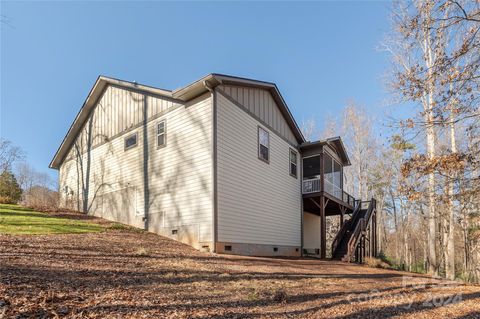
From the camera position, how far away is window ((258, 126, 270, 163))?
14.2 metres

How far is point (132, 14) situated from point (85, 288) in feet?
46.2

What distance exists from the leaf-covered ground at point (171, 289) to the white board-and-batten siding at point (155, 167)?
2.97 meters

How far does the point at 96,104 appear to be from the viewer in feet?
59.6

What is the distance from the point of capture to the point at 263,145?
14516 millimetres

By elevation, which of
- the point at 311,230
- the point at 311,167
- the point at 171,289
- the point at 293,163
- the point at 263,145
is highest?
the point at 263,145

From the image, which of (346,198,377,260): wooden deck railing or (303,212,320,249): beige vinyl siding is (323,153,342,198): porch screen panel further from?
(303,212,320,249): beige vinyl siding

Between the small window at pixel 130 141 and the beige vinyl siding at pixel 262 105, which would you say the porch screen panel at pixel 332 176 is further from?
the small window at pixel 130 141

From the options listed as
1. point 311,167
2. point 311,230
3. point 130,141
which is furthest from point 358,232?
point 130,141

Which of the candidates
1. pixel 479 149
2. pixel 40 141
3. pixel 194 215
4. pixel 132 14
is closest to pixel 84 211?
pixel 194 215

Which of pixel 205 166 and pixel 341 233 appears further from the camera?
pixel 341 233

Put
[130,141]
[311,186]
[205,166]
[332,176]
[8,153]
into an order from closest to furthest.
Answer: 1. [205,166]
2. [130,141]
3. [311,186]
4. [332,176]
5. [8,153]

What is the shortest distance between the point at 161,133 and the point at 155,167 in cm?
145

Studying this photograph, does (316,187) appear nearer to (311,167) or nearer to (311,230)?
(311,167)

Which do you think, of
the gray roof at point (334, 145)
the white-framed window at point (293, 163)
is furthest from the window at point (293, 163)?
the gray roof at point (334, 145)
